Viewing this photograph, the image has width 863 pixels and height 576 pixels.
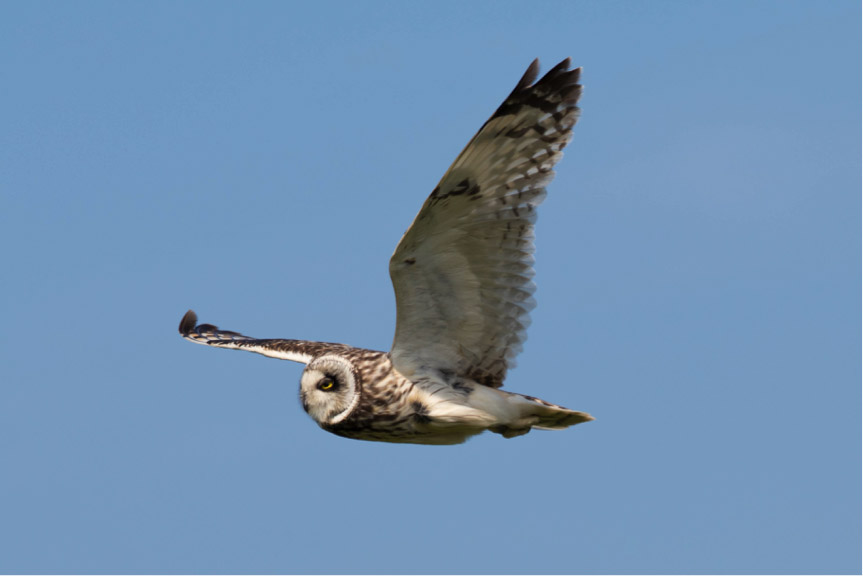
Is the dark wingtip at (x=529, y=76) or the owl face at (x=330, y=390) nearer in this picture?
the dark wingtip at (x=529, y=76)

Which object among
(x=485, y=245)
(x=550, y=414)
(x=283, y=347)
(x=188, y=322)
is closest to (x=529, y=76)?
(x=485, y=245)

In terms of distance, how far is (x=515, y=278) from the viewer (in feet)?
28.2

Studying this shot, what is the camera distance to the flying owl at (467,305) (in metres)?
8.06

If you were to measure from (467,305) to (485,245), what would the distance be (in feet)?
1.69

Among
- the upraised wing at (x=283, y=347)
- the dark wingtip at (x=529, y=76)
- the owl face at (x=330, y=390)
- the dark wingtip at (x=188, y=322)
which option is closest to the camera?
the dark wingtip at (x=529, y=76)

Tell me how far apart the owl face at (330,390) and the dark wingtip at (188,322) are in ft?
11.3

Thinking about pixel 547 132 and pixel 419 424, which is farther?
pixel 419 424

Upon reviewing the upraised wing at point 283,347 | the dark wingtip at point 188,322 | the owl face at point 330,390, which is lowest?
the owl face at point 330,390

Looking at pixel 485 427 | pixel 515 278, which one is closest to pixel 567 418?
pixel 485 427

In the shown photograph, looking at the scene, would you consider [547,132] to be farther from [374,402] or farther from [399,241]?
[374,402]

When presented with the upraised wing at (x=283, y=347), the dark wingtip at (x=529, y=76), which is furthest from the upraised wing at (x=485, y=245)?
the upraised wing at (x=283, y=347)

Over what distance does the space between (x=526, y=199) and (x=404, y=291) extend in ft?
3.33

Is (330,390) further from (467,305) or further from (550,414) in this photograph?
(550,414)

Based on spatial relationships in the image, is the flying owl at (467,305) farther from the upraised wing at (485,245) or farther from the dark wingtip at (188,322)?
the dark wingtip at (188,322)
